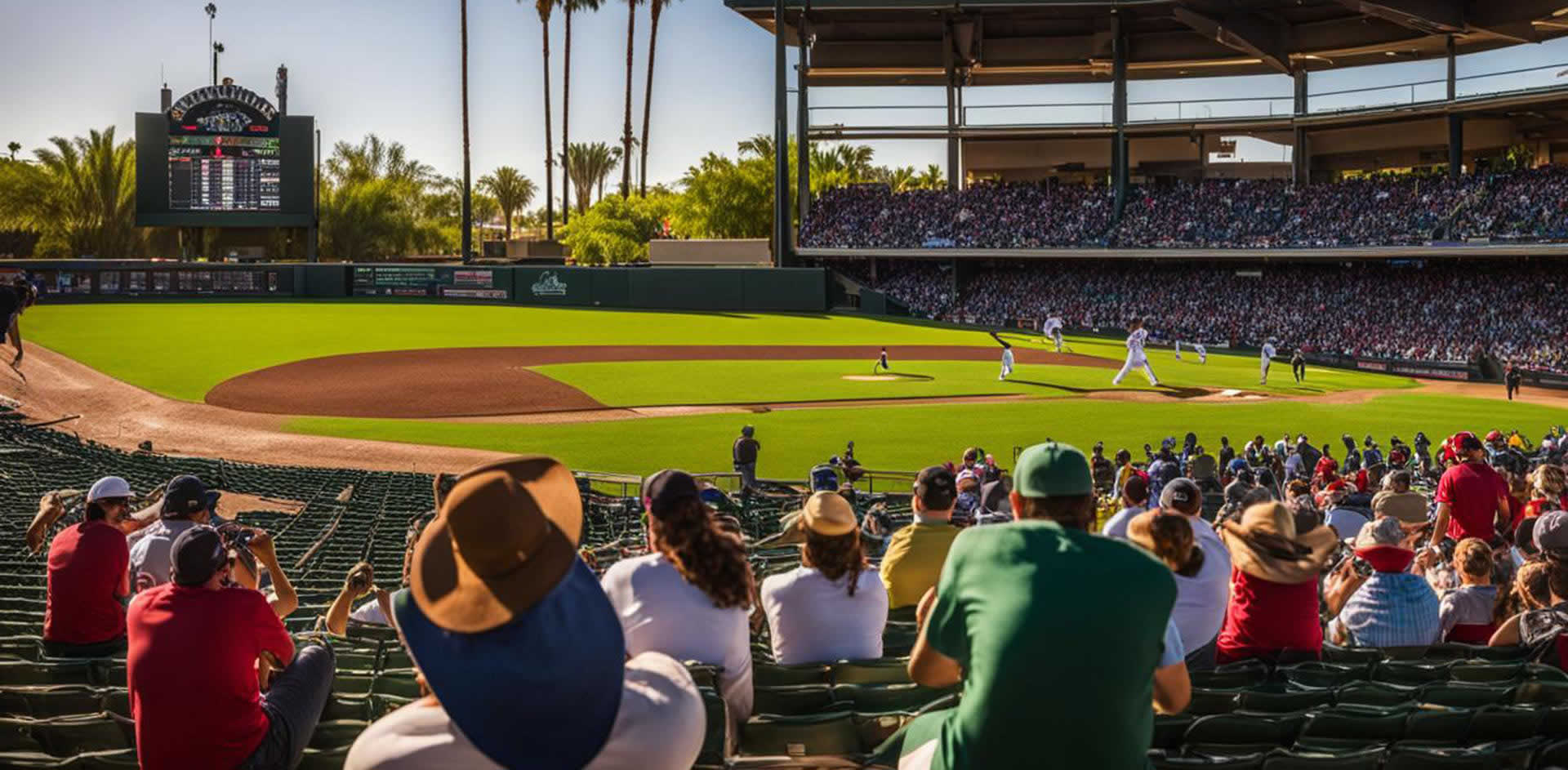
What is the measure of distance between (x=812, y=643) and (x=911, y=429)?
25202 mm

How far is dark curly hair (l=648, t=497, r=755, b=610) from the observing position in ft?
16.0

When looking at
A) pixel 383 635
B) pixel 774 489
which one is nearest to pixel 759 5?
pixel 774 489

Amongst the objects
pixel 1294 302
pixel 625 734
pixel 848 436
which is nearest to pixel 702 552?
pixel 625 734

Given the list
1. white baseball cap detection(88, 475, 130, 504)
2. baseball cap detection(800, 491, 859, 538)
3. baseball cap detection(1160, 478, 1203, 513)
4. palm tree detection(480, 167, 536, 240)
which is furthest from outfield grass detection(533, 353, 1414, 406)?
palm tree detection(480, 167, 536, 240)

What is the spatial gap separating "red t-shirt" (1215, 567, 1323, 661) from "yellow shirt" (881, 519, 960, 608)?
4.57 feet

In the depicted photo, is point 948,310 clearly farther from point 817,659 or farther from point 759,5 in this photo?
point 817,659

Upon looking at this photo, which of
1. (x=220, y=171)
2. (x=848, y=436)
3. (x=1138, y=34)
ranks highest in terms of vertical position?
(x=1138, y=34)

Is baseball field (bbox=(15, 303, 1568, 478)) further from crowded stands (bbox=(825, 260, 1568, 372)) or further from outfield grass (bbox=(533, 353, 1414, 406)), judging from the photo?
crowded stands (bbox=(825, 260, 1568, 372))

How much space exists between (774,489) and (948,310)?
46.1 m

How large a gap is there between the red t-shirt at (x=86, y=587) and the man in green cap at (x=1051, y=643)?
16.5ft

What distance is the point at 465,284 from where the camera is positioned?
7125cm

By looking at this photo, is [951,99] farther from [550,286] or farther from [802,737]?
[802,737]

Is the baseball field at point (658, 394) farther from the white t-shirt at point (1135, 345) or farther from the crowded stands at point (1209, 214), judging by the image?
the crowded stands at point (1209, 214)

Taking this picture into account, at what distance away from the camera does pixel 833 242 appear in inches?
2763
